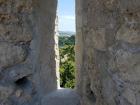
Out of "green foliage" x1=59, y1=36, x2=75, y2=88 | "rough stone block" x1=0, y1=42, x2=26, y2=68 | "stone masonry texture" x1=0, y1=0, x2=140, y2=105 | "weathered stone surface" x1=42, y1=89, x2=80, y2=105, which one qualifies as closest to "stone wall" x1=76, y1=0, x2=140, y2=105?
"stone masonry texture" x1=0, y1=0, x2=140, y2=105

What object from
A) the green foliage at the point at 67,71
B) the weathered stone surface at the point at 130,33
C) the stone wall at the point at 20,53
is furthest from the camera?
the green foliage at the point at 67,71

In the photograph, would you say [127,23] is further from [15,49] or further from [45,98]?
[45,98]

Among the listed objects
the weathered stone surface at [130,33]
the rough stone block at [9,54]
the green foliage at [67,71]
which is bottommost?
the green foliage at [67,71]

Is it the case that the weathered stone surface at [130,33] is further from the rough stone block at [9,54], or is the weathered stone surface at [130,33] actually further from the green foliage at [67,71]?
the green foliage at [67,71]

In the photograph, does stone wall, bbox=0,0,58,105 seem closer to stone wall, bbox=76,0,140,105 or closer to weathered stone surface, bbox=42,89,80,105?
weathered stone surface, bbox=42,89,80,105

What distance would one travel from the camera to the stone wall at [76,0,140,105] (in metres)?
1.62

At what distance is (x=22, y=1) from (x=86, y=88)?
2.61ft

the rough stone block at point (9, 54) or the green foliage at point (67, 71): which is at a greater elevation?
the rough stone block at point (9, 54)

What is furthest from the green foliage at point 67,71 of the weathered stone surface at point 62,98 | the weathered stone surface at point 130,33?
the weathered stone surface at point 130,33

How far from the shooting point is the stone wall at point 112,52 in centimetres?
162

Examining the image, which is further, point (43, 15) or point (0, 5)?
point (43, 15)

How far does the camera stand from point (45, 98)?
2.39 m

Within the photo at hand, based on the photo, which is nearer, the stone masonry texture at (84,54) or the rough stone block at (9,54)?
the stone masonry texture at (84,54)

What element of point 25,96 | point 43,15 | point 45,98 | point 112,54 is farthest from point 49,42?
point 112,54
